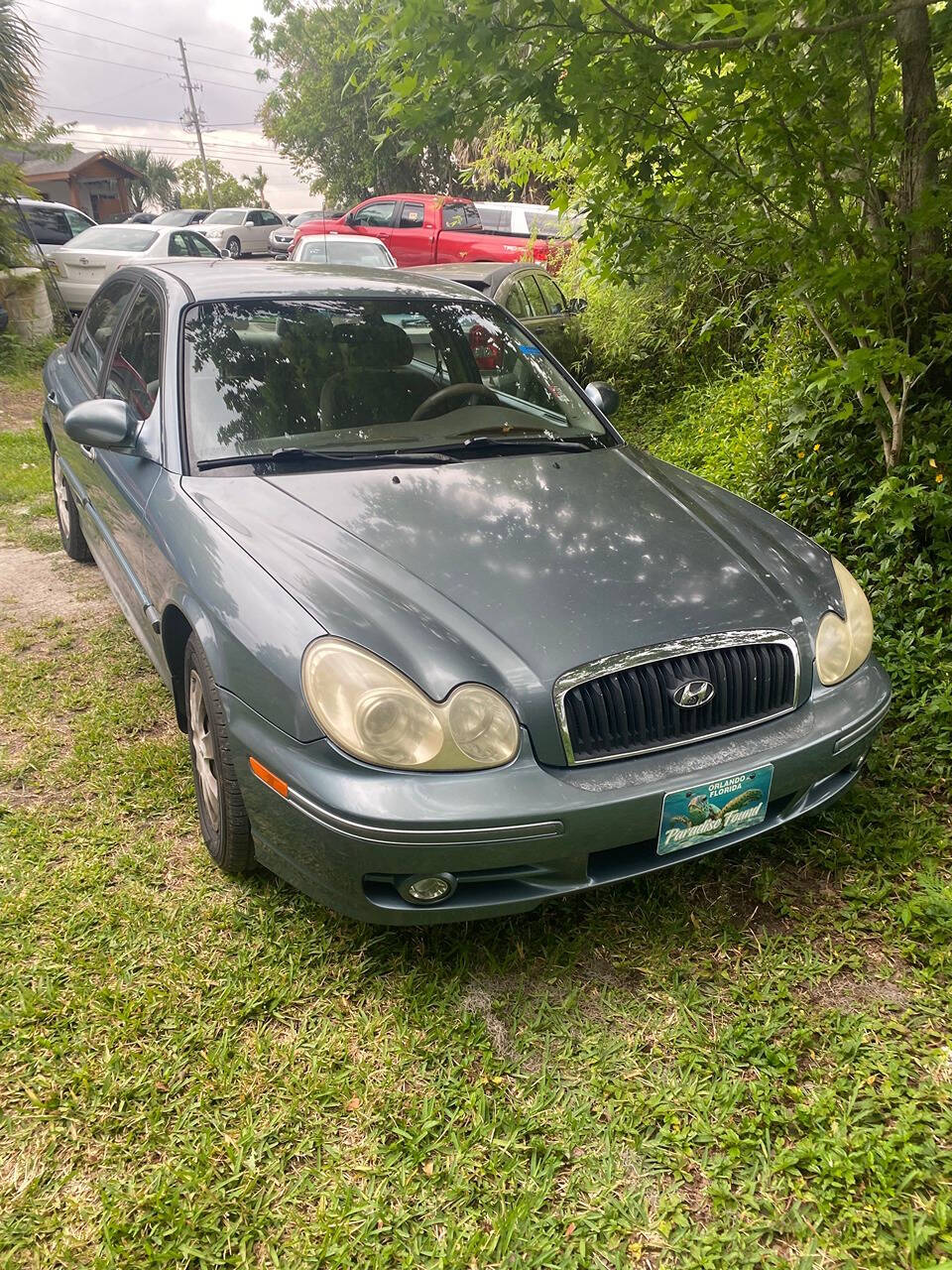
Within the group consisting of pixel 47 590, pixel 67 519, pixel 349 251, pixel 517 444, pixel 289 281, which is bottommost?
pixel 47 590

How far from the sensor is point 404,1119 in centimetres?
189

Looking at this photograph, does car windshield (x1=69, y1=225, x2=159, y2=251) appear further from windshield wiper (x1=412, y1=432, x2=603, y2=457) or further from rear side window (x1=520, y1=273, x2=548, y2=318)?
windshield wiper (x1=412, y1=432, x2=603, y2=457)

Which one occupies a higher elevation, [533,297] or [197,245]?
[197,245]

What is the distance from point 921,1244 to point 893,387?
3357 mm

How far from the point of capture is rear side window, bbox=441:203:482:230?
14.2 meters

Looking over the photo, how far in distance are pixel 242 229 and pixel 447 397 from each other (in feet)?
71.9

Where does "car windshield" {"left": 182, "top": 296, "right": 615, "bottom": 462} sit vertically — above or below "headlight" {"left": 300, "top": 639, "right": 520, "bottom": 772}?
above

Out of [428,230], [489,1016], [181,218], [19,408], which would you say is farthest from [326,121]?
[489,1016]

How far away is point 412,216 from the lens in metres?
14.6

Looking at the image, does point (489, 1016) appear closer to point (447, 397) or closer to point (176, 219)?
point (447, 397)

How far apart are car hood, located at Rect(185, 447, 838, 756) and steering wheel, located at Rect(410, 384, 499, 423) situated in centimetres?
34

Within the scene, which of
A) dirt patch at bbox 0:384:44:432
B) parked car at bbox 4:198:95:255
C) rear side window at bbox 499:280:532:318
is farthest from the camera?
parked car at bbox 4:198:95:255

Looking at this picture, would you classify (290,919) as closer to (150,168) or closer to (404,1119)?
(404,1119)

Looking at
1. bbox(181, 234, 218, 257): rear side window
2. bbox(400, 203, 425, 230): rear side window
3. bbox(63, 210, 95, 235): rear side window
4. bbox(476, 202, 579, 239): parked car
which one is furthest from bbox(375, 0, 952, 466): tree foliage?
bbox(63, 210, 95, 235): rear side window
